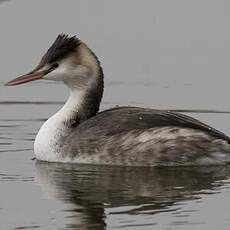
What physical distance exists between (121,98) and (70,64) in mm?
3327

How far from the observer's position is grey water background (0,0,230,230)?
924 cm

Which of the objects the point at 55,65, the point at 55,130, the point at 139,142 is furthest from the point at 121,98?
the point at 139,142

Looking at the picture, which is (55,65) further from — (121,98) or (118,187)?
(121,98)

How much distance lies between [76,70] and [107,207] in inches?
130

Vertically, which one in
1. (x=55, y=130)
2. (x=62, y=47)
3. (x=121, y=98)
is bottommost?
(x=121, y=98)

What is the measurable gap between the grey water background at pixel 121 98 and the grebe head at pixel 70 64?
36.6 inches

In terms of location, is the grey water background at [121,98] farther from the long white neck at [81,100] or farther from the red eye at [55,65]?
the red eye at [55,65]

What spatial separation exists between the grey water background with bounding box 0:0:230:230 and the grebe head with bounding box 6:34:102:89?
93 cm

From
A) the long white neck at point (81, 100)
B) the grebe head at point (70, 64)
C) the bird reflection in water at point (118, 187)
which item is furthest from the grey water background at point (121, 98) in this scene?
the grebe head at point (70, 64)

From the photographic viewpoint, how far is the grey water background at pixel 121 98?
9242 millimetres

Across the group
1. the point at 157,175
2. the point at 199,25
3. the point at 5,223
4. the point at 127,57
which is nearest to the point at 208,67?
the point at 127,57

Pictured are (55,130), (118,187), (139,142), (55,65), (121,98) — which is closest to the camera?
(118,187)

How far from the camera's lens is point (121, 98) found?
1572 centimetres

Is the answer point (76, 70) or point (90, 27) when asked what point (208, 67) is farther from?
point (76, 70)
